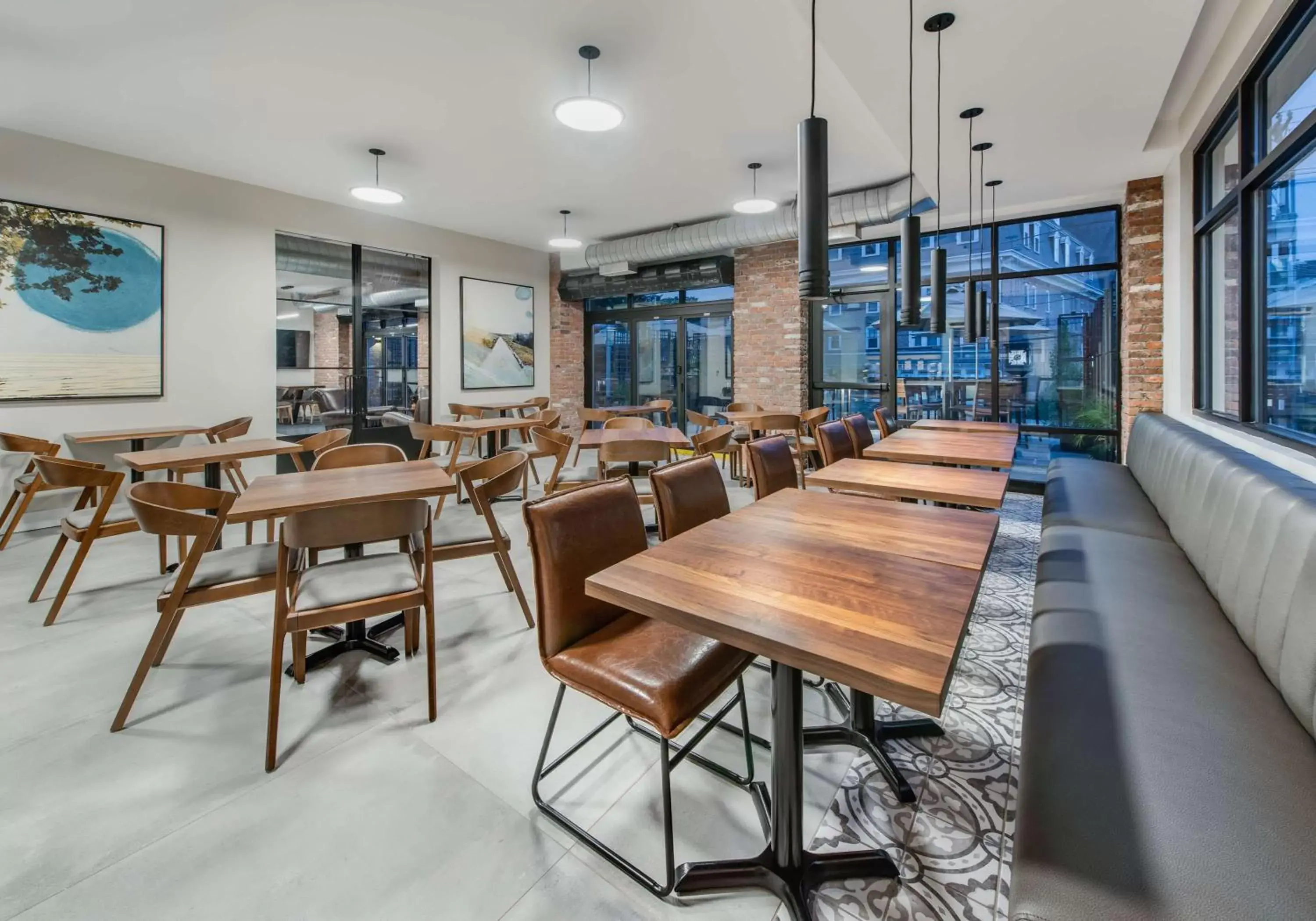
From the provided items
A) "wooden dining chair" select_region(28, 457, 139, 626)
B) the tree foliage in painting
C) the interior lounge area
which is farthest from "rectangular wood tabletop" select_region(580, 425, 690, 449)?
the tree foliage in painting

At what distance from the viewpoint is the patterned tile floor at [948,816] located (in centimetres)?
144

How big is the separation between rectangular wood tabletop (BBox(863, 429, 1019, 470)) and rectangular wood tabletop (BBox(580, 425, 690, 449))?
139 cm

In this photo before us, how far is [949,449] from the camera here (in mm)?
3711

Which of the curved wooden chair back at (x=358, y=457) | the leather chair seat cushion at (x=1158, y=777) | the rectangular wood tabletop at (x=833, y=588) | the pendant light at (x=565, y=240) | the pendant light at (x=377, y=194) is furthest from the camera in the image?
the pendant light at (x=565, y=240)

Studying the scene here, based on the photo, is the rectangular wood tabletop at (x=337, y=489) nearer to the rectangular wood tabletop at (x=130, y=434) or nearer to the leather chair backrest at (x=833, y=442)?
the leather chair backrest at (x=833, y=442)

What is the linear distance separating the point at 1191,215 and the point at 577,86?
4.57 meters

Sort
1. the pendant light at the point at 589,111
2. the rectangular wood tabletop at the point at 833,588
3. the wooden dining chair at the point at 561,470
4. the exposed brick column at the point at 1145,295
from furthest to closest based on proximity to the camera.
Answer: the exposed brick column at the point at 1145,295 → the wooden dining chair at the point at 561,470 → the pendant light at the point at 589,111 → the rectangular wood tabletop at the point at 833,588

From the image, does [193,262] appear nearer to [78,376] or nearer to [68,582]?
[78,376]

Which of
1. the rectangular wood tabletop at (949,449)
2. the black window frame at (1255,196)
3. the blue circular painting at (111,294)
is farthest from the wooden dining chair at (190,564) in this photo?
the black window frame at (1255,196)

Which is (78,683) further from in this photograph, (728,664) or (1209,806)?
(1209,806)

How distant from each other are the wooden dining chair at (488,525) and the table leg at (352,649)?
0.42 meters

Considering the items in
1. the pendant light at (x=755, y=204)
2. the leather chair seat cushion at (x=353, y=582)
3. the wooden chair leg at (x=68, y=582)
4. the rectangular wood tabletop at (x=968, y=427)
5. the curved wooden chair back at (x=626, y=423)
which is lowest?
the wooden chair leg at (x=68, y=582)

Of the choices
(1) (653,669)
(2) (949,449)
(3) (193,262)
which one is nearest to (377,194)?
(3) (193,262)

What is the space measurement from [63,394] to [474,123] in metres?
4.08
